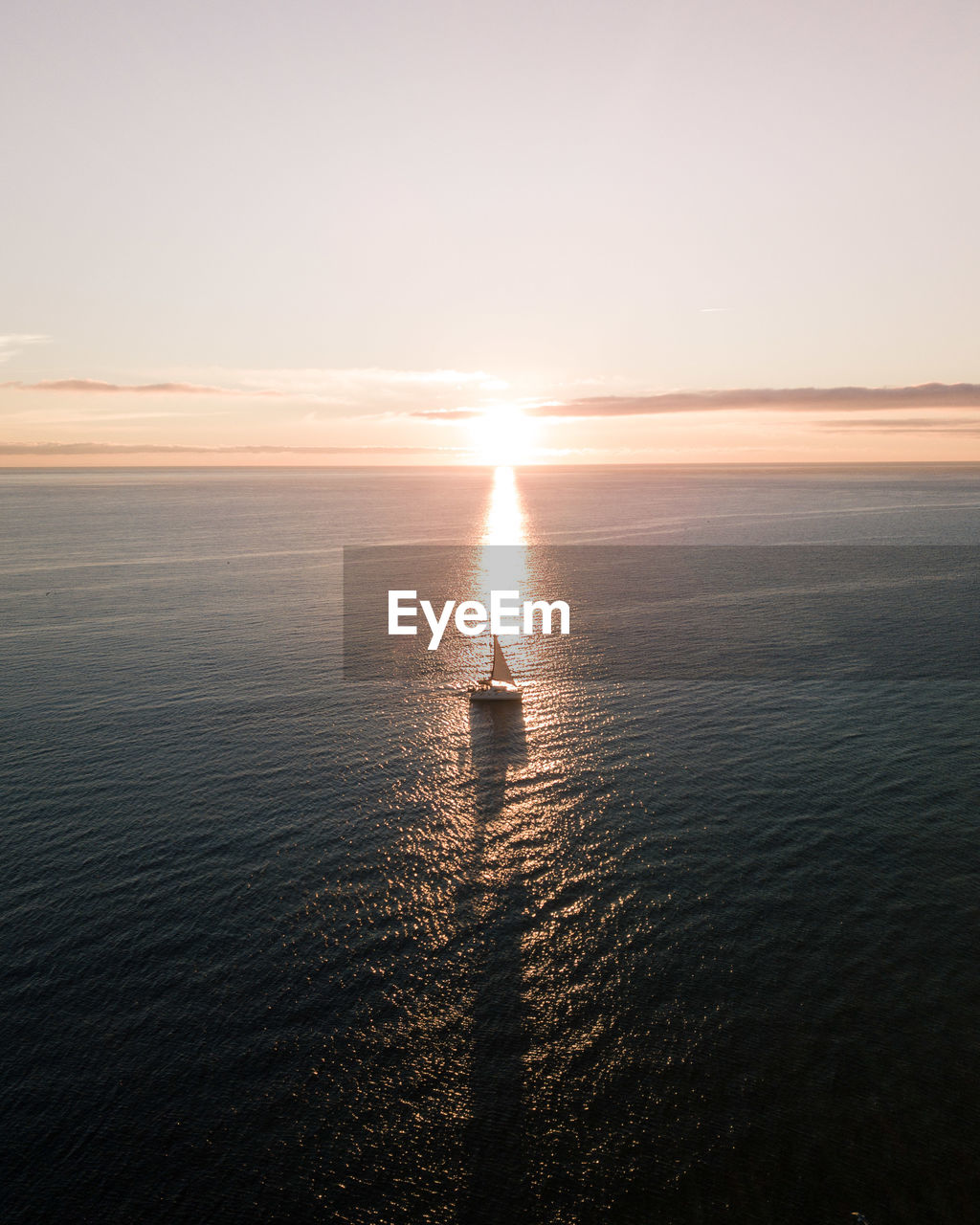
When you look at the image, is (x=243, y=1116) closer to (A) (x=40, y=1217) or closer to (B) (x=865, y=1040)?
(A) (x=40, y=1217)

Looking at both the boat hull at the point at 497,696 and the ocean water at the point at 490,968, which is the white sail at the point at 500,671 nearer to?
the boat hull at the point at 497,696

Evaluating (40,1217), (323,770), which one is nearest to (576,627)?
(323,770)

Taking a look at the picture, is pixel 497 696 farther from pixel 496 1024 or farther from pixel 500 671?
pixel 496 1024

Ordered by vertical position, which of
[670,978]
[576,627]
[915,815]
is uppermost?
[576,627]
